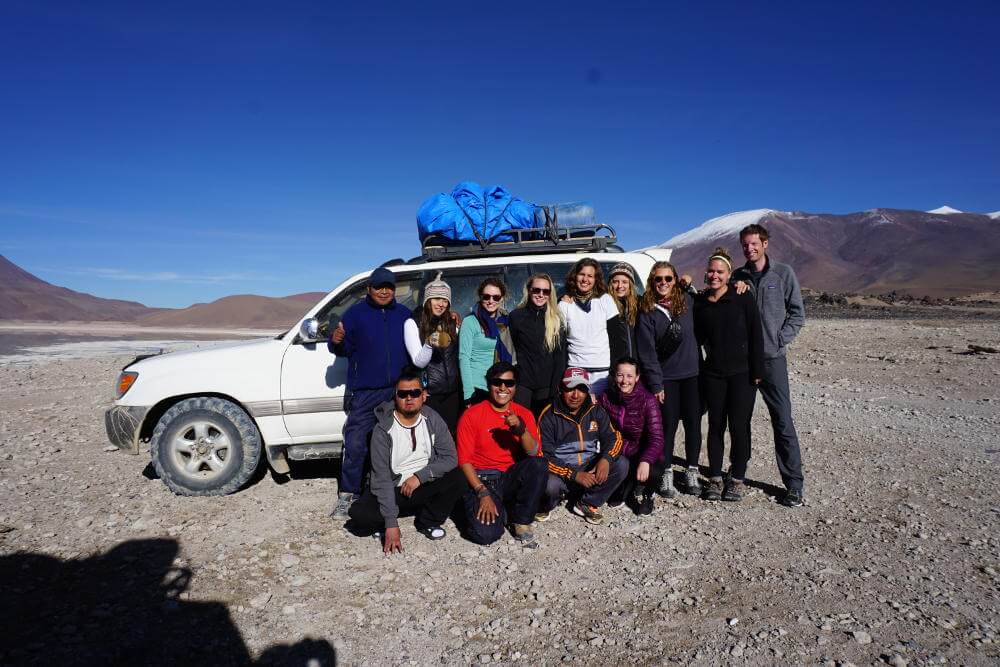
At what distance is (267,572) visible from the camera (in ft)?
12.6

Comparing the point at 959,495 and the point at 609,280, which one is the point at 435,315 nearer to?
the point at 609,280

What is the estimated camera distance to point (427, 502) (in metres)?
4.26

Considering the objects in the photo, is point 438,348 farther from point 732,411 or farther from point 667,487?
point 732,411

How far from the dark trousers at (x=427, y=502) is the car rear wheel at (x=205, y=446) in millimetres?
1415

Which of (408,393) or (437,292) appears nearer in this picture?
(408,393)

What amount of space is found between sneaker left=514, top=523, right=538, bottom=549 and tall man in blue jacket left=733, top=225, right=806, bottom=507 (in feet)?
6.65

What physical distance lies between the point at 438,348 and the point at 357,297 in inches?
44.0

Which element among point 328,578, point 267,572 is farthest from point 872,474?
point 267,572

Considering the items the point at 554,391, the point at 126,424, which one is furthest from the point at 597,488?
the point at 126,424

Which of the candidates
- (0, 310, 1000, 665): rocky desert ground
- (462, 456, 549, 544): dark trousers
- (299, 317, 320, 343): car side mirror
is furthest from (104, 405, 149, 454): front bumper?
(462, 456, 549, 544): dark trousers

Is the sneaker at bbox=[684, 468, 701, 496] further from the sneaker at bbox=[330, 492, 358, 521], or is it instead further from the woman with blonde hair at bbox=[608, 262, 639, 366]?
the sneaker at bbox=[330, 492, 358, 521]

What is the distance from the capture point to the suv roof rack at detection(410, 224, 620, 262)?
541 cm

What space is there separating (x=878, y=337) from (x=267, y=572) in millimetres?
19646

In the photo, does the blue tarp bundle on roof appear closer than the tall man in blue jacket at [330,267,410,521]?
No
